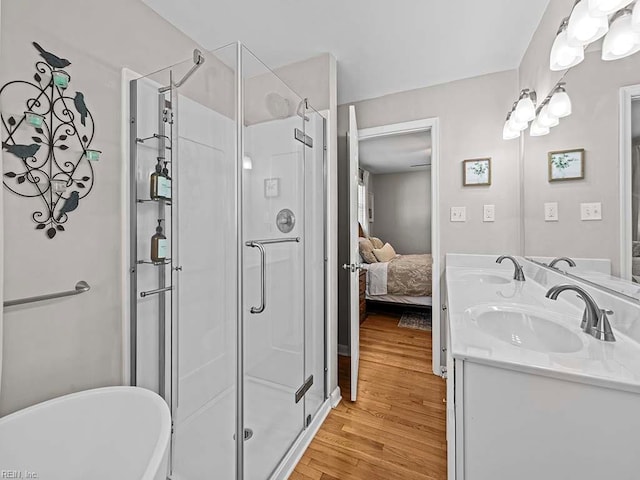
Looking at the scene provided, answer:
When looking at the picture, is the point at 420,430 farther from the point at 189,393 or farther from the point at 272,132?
the point at 272,132

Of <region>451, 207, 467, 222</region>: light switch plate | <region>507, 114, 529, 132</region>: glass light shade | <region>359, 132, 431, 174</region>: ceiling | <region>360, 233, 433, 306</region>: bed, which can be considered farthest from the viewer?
<region>359, 132, 431, 174</region>: ceiling

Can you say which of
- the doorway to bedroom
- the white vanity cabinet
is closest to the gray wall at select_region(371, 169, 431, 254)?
the doorway to bedroom

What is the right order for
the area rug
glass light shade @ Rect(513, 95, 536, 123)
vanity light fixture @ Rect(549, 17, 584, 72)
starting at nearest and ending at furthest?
→ vanity light fixture @ Rect(549, 17, 584, 72) < glass light shade @ Rect(513, 95, 536, 123) < the area rug

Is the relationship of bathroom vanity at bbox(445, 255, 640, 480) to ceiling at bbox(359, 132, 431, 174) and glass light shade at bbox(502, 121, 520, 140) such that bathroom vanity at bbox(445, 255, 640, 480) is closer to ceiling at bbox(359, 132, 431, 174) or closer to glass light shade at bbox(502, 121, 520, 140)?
glass light shade at bbox(502, 121, 520, 140)

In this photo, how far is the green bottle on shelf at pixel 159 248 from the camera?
1403mm

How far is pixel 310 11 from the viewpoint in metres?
1.60

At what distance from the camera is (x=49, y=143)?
3.79 feet

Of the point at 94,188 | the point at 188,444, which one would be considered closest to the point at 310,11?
the point at 94,188

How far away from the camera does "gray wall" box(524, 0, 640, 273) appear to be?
3.34 ft

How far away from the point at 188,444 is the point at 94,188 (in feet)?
4.29

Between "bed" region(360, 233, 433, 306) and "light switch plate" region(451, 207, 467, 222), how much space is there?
1463 millimetres

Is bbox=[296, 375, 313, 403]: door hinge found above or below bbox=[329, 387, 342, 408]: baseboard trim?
above

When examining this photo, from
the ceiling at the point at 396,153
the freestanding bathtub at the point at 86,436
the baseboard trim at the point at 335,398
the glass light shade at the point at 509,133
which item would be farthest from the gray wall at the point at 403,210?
the freestanding bathtub at the point at 86,436

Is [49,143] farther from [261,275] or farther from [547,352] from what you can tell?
[547,352]
